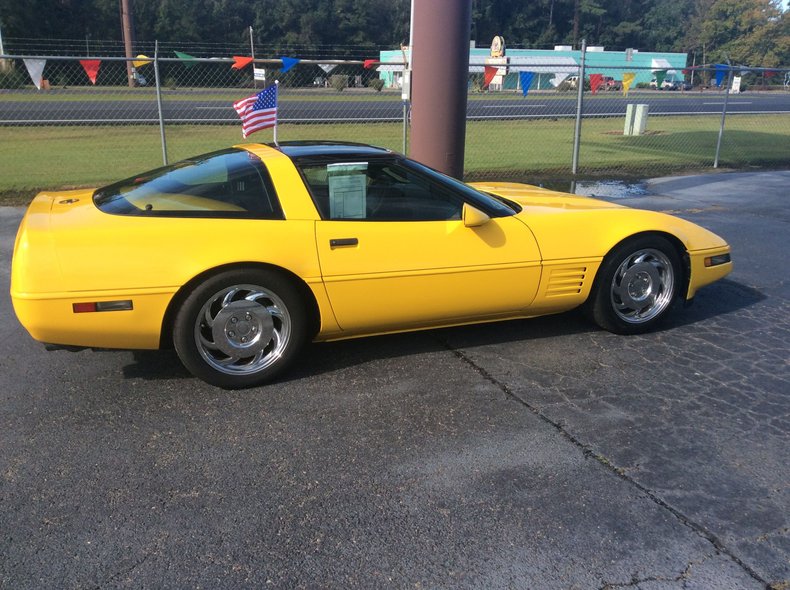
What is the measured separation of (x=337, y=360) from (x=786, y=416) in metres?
2.44

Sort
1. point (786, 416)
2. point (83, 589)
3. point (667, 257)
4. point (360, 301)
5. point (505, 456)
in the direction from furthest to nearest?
point (667, 257), point (360, 301), point (786, 416), point (505, 456), point (83, 589)

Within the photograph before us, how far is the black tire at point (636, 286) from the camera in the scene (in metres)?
4.33

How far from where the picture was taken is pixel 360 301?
3.76 metres

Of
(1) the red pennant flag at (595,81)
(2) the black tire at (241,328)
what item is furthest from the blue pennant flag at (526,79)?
(2) the black tire at (241,328)

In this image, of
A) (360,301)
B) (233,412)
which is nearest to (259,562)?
(233,412)

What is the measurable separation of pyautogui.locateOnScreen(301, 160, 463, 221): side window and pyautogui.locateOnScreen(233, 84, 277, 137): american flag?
205 inches

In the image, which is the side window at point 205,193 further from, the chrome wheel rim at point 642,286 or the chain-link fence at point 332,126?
the chain-link fence at point 332,126

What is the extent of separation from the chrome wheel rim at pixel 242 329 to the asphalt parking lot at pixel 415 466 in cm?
18

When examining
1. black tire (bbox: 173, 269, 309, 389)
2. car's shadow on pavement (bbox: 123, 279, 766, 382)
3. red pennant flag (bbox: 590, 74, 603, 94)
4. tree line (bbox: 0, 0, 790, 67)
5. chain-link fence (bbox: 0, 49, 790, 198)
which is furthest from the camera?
tree line (bbox: 0, 0, 790, 67)

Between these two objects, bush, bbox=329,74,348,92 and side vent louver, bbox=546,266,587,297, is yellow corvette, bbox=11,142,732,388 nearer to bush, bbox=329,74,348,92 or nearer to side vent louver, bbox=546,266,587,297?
side vent louver, bbox=546,266,587,297

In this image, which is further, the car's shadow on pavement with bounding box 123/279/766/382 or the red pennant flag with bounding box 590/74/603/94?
the red pennant flag with bounding box 590/74/603/94

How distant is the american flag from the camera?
874cm

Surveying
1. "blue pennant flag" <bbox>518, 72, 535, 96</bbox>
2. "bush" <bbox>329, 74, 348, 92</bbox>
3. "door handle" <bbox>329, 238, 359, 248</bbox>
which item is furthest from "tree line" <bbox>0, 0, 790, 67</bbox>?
"door handle" <bbox>329, 238, 359, 248</bbox>

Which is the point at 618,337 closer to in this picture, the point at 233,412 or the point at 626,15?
the point at 233,412
